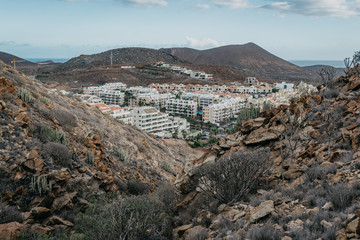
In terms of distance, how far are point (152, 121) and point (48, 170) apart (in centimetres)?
4378

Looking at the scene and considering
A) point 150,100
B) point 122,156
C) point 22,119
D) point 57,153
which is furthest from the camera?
point 150,100

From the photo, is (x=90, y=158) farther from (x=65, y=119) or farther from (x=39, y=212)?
(x=39, y=212)

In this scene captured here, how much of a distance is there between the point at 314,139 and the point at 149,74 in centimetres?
10962

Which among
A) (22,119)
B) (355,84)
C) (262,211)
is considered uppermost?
(355,84)

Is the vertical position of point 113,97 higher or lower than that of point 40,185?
lower

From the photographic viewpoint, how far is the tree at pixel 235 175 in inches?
290

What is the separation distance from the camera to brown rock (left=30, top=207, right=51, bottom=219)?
7262 mm

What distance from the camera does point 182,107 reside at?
7006 centimetres

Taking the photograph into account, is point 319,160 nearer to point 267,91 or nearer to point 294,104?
point 294,104

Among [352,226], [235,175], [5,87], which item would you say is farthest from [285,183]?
[5,87]

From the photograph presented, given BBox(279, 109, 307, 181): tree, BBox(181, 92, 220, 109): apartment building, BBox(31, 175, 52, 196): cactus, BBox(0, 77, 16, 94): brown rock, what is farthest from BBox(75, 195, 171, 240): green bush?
BBox(181, 92, 220, 109): apartment building

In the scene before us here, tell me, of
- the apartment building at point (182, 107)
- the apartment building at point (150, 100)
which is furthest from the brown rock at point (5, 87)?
the apartment building at point (150, 100)

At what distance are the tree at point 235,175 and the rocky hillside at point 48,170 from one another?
4095mm

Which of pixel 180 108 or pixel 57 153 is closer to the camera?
pixel 57 153
